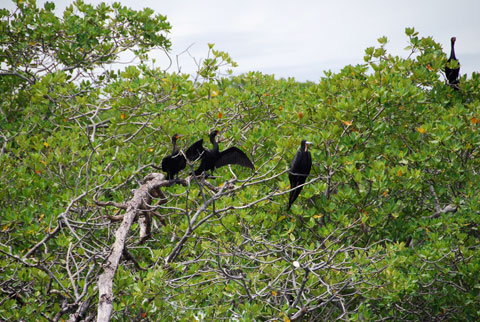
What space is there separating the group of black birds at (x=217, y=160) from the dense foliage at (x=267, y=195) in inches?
9.9

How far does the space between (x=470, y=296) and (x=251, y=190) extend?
281 centimetres

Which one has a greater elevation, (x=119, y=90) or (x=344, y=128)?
(x=119, y=90)

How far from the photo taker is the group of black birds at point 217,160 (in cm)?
547

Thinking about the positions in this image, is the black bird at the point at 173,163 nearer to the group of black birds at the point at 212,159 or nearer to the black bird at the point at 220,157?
the group of black birds at the point at 212,159

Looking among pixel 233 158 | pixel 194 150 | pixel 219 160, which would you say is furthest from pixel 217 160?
pixel 194 150

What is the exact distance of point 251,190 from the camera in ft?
18.8

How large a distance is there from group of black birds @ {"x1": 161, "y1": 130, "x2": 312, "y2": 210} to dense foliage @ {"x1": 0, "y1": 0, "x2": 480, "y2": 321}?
0.83ft

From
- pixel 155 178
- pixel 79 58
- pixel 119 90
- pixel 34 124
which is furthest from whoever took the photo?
pixel 79 58

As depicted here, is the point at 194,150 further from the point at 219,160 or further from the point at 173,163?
the point at 219,160

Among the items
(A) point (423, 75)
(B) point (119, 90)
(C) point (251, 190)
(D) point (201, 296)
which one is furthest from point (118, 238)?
(A) point (423, 75)

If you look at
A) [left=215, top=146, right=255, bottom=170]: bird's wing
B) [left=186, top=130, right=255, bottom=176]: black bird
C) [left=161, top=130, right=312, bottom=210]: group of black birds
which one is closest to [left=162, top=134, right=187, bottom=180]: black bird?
[left=161, top=130, right=312, bottom=210]: group of black birds

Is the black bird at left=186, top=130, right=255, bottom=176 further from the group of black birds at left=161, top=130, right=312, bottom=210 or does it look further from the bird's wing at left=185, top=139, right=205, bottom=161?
the bird's wing at left=185, top=139, right=205, bottom=161

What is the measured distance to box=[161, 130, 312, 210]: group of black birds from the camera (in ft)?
17.9

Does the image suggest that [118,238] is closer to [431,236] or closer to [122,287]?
[122,287]
